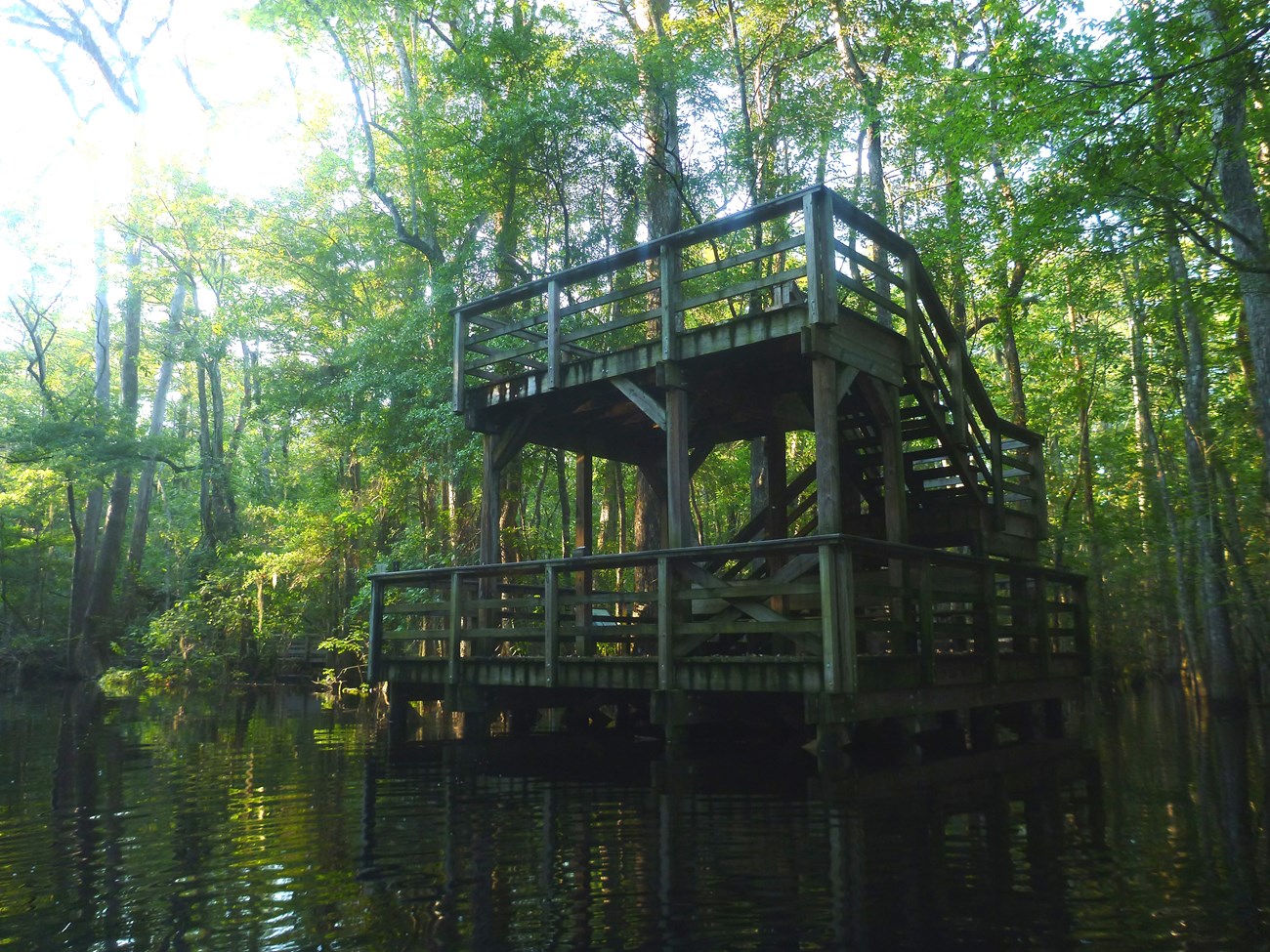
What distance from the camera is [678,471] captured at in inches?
354

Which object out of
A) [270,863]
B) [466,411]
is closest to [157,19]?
[466,411]

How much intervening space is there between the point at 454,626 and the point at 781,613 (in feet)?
12.1

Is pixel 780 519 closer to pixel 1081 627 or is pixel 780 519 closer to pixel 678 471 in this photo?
pixel 678 471

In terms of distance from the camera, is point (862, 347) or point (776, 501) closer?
point (862, 347)

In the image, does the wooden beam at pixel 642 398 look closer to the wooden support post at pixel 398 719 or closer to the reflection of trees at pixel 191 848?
the reflection of trees at pixel 191 848

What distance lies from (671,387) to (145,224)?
925 inches

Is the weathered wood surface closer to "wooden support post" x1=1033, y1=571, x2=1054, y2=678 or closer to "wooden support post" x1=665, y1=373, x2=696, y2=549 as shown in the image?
"wooden support post" x1=1033, y1=571, x2=1054, y2=678

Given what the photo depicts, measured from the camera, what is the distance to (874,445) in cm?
1137

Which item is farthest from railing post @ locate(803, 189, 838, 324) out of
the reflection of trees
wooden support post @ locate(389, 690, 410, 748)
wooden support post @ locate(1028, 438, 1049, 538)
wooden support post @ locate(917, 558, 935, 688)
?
wooden support post @ locate(389, 690, 410, 748)

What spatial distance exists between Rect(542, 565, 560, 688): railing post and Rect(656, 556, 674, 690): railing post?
4.47ft

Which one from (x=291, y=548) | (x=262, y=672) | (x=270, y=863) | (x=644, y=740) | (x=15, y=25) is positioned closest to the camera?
(x=270, y=863)

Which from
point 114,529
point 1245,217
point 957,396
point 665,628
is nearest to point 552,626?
point 665,628

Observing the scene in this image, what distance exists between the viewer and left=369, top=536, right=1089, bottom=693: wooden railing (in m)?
7.53

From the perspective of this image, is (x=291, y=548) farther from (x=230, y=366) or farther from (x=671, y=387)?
(x=671, y=387)
